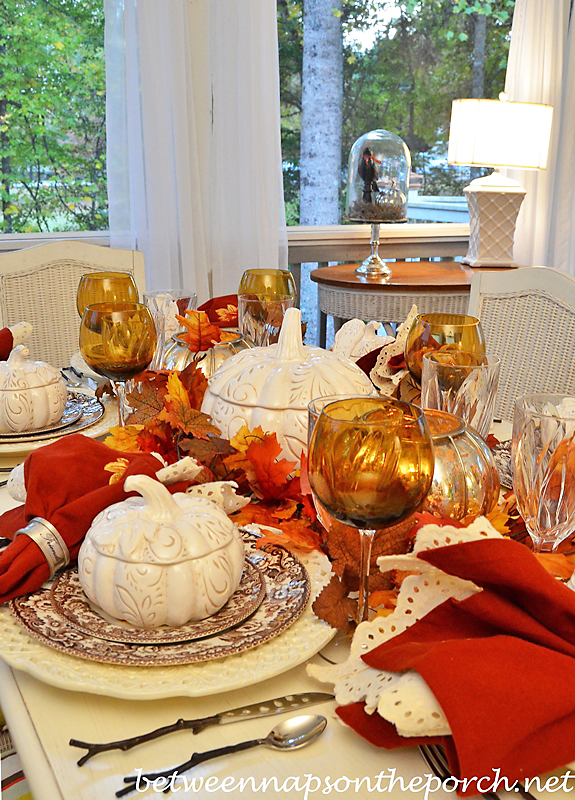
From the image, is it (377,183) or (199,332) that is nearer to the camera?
(199,332)

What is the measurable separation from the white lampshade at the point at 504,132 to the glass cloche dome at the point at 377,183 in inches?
10.3

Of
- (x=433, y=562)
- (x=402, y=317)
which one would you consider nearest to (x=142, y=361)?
(x=433, y=562)

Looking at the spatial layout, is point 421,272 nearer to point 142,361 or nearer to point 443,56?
point 443,56

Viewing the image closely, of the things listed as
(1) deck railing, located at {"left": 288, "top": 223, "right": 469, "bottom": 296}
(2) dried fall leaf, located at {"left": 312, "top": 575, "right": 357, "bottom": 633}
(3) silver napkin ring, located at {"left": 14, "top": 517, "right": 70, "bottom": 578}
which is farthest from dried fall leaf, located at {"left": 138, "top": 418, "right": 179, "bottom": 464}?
(1) deck railing, located at {"left": 288, "top": 223, "right": 469, "bottom": 296}

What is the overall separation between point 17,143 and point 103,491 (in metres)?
2.54

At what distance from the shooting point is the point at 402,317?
2.53 meters

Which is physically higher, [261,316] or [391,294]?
[261,316]

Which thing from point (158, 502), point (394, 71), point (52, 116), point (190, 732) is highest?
point (394, 71)

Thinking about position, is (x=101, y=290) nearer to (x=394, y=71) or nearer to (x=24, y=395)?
(x=24, y=395)

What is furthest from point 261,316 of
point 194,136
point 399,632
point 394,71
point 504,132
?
point 394,71

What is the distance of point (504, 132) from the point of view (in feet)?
8.73

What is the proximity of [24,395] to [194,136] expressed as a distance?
6.21ft

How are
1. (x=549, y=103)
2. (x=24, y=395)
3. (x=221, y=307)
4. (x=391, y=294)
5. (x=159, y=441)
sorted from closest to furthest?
(x=159, y=441), (x=24, y=395), (x=221, y=307), (x=391, y=294), (x=549, y=103)

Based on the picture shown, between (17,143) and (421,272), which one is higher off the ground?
(17,143)
